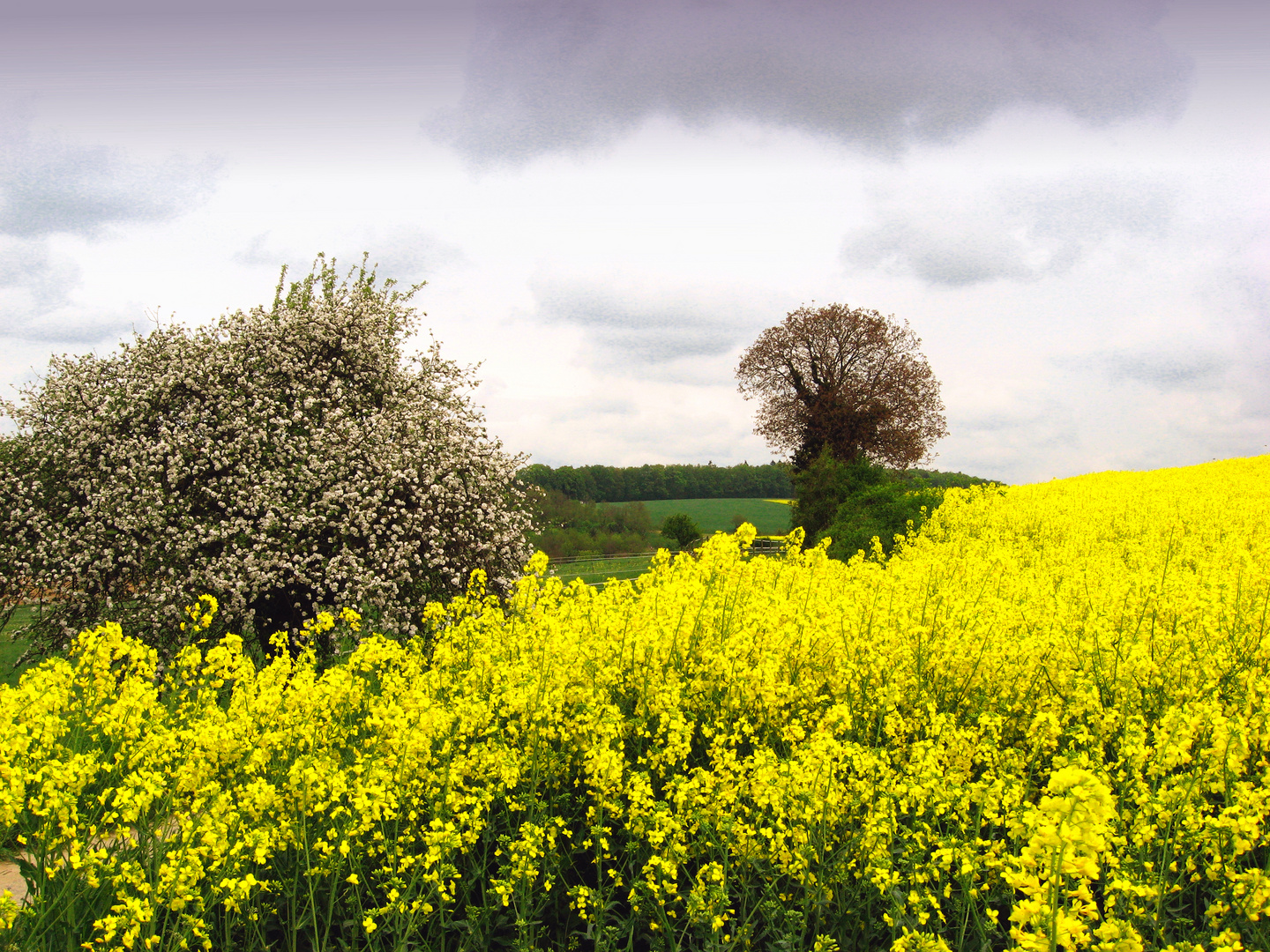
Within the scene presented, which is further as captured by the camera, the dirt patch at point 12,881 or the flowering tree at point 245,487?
the flowering tree at point 245,487

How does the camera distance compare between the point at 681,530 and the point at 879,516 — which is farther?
the point at 681,530

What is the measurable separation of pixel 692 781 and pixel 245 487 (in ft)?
28.7

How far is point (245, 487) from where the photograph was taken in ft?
33.8

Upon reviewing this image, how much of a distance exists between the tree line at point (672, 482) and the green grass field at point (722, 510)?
0.81m

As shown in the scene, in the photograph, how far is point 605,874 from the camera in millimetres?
4090

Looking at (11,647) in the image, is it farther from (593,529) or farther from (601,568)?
(593,529)

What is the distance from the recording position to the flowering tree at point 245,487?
393 inches

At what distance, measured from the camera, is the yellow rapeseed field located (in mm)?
3205

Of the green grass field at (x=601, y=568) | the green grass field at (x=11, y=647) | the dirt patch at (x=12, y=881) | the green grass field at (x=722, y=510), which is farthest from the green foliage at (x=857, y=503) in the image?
the green grass field at (x=722, y=510)

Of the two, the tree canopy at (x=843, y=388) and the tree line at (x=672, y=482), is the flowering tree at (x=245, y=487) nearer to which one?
the tree canopy at (x=843, y=388)

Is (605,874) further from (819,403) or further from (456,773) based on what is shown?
(819,403)

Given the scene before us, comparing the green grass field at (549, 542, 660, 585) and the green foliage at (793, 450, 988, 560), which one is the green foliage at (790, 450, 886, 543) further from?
the green grass field at (549, 542, 660, 585)

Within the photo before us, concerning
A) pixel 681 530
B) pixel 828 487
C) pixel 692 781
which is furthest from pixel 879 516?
pixel 692 781

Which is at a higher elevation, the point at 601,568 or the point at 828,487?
the point at 828,487
